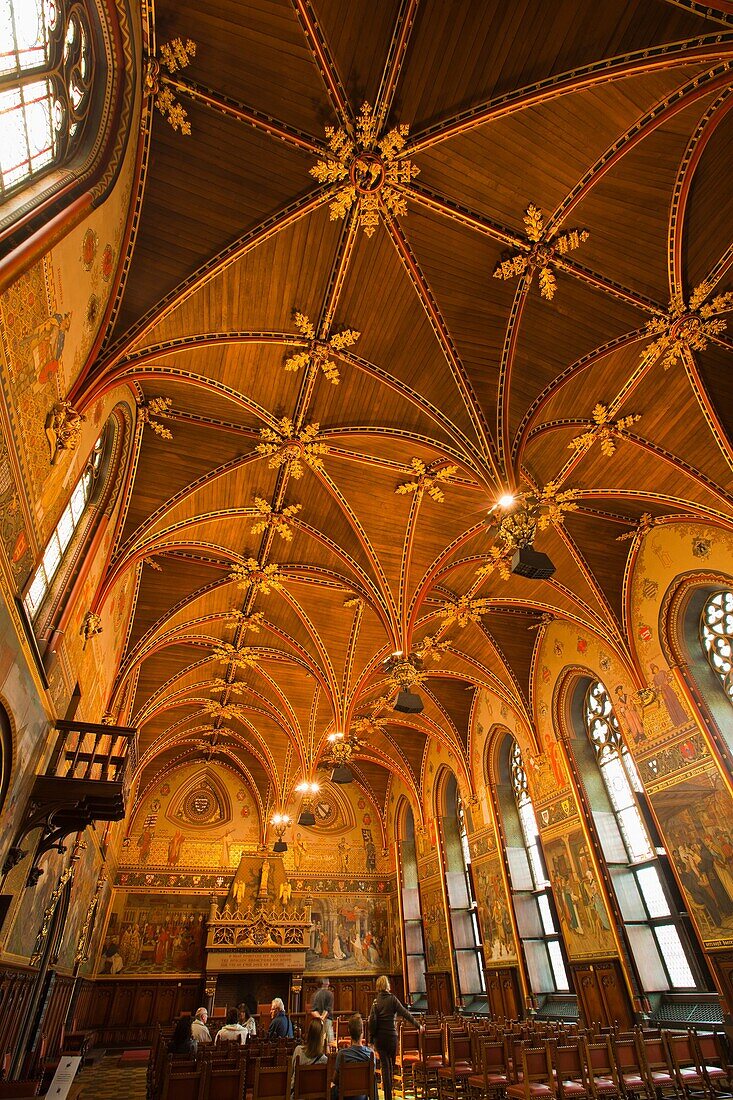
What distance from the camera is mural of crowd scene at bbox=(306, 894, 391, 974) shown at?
2327cm

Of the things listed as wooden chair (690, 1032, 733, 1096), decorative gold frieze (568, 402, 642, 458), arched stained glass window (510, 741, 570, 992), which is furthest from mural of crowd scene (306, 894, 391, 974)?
decorative gold frieze (568, 402, 642, 458)

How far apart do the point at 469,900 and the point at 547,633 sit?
10634 millimetres

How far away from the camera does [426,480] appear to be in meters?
13.4

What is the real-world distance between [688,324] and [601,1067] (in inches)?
443

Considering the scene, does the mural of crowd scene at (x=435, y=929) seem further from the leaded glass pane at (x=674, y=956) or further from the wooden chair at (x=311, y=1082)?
the wooden chair at (x=311, y=1082)

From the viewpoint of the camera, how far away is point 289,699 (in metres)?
21.8

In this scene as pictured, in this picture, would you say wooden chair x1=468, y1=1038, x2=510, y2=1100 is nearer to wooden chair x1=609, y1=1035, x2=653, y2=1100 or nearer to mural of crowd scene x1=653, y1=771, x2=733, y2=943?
wooden chair x1=609, y1=1035, x2=653, y2=1100

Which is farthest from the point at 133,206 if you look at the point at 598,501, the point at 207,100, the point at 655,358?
the point at 598,501

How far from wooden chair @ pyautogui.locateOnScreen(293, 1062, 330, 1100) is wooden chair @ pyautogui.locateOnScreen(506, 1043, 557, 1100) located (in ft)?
7.63

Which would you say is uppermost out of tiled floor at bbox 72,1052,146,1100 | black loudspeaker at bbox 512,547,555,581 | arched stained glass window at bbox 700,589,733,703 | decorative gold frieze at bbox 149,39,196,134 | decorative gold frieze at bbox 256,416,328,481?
decorative gold frieze at bbox 256,416,328,481

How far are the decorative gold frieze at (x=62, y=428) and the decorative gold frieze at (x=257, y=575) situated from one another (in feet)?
26.6

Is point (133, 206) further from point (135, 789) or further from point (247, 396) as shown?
point (135, 789)

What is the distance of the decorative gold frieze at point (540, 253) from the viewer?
9398mm

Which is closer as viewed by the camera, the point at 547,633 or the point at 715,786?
the point at 715,786
